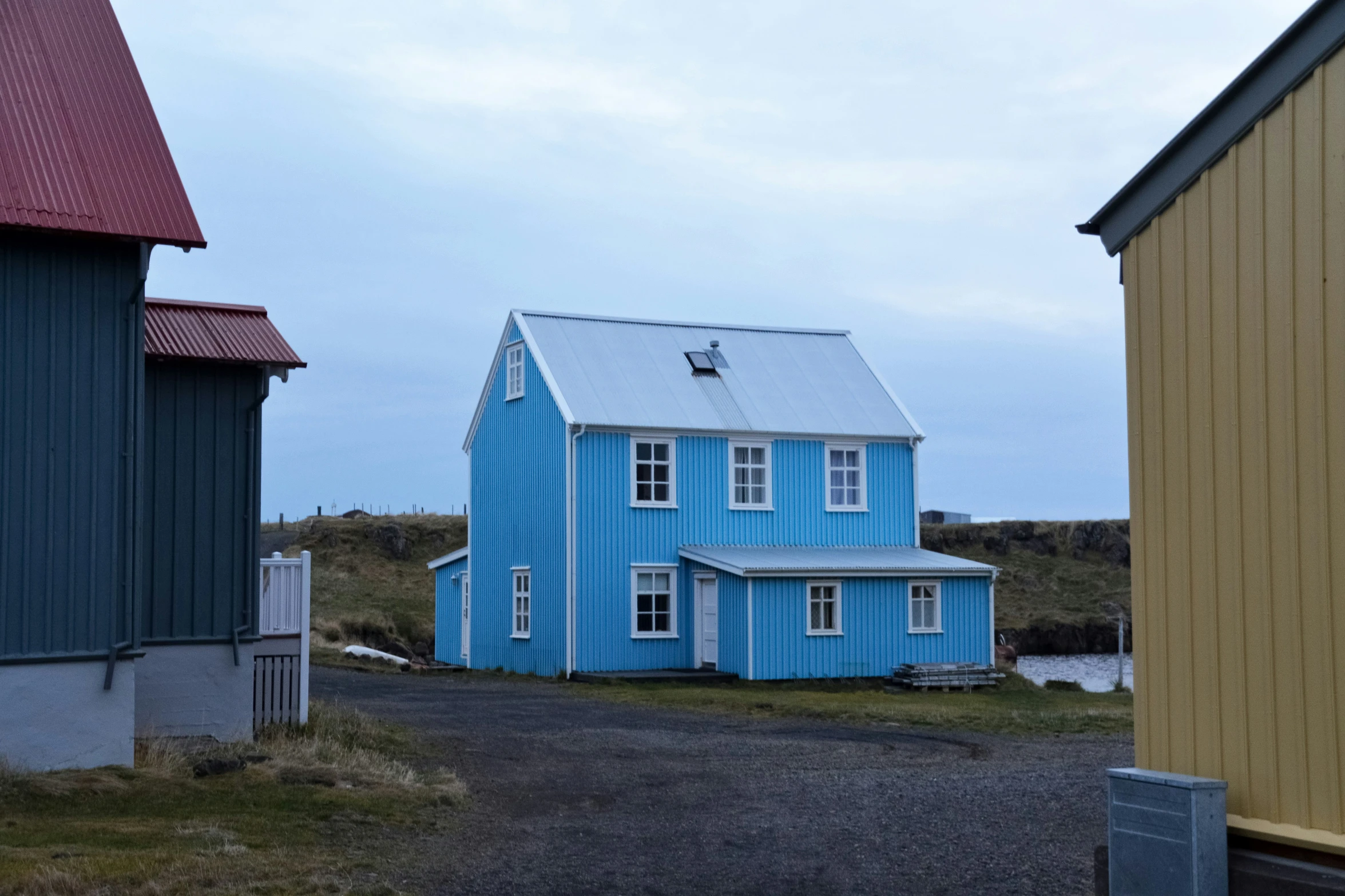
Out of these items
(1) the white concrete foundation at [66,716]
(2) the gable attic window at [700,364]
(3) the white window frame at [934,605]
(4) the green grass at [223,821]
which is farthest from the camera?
(2) the gable attic window at [700,364]

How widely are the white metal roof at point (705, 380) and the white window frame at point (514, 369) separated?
16.5 inches

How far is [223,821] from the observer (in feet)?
31.7

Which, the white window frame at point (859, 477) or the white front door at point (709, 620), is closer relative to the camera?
the white front door at point (709, 620)

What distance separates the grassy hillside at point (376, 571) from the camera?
42406mm

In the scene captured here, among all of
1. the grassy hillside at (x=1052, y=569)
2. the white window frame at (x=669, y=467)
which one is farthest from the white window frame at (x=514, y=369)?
the grassy hillside at (x=1052, y=569)

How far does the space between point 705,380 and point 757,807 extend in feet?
60.2

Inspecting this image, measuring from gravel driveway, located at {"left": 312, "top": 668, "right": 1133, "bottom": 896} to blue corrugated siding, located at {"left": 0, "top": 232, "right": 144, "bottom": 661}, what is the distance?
12.3 feet

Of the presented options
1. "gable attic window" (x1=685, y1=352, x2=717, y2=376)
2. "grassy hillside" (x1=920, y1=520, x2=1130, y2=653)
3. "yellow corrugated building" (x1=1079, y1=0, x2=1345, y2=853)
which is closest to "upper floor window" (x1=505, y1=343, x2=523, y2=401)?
"gable attic window" (x1=685, y1=352, x2=717, y2=376)

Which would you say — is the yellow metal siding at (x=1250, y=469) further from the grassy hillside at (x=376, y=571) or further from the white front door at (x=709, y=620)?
the grassy hillside at (x=376, y=571)

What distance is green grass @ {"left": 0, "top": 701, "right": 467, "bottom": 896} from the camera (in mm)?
7707

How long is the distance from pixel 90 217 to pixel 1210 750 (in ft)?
32.2

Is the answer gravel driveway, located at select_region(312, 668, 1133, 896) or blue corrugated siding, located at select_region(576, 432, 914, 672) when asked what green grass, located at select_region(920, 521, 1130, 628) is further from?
gravel driveway, located at select_region(312, 668, 1133, 896)

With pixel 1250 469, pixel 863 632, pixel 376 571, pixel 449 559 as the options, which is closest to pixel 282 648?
pixel 1250 469

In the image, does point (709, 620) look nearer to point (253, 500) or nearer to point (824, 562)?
point (824, 562)
